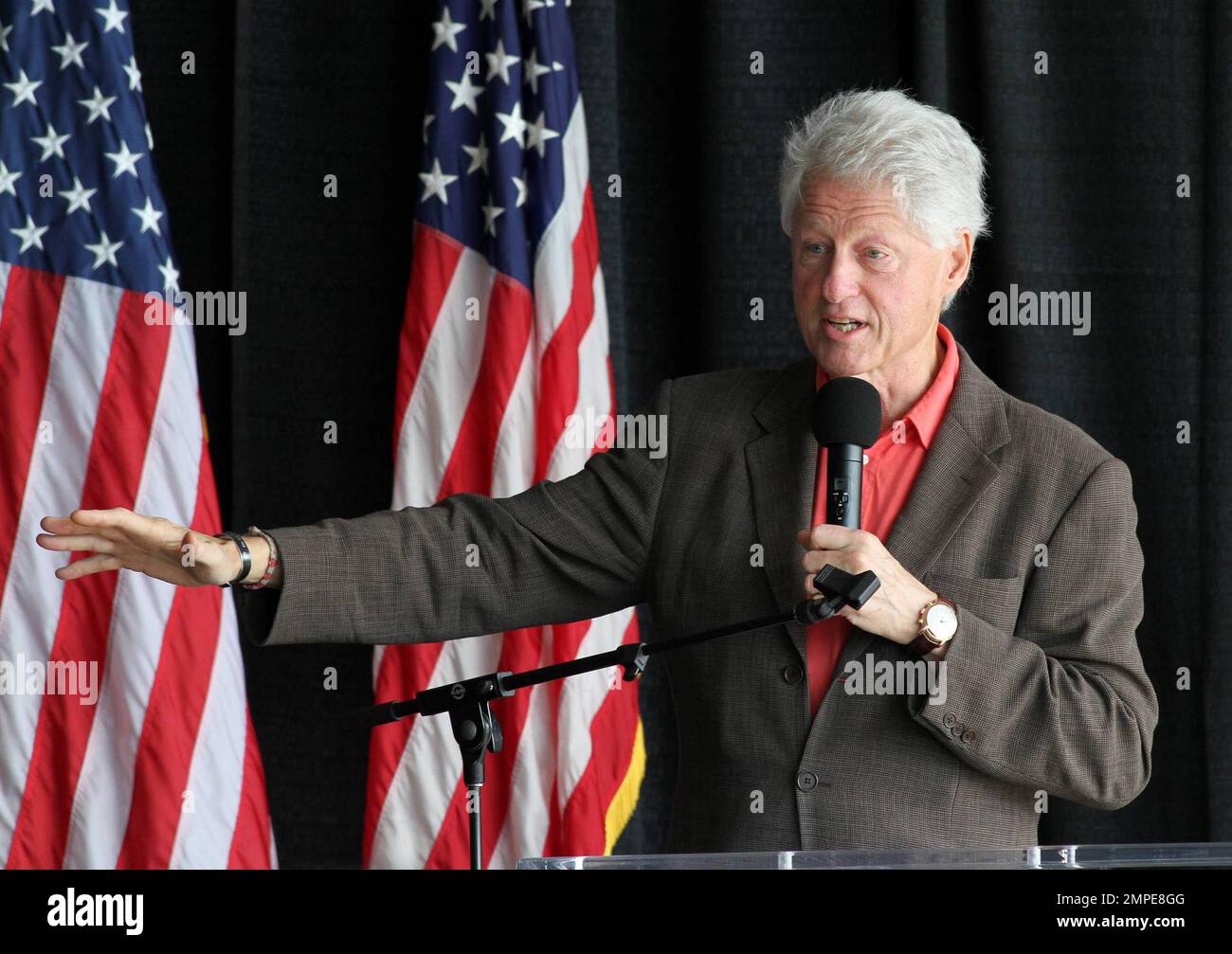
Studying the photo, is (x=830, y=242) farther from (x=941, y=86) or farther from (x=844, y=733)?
(x=941, y=86)

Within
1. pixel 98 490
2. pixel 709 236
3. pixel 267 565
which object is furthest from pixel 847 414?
pixel 98 490

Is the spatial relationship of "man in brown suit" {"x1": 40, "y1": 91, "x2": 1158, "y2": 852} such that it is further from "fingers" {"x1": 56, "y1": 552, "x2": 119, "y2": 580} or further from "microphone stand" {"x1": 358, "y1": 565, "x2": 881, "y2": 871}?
"microphone stand" {"x1": 358, "y1": 565, "x2": 881, "y2": 871}

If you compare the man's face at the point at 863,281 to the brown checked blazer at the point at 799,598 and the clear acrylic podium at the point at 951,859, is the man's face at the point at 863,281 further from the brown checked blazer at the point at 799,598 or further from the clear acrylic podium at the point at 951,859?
the clear acrylic podium at the point at 951,859

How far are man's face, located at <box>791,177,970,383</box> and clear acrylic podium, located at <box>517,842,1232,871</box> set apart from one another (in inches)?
33.9

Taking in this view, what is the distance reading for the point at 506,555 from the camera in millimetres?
2055

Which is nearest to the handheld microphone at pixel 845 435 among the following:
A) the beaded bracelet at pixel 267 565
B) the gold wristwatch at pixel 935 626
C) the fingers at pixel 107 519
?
the gold wristwatch at pixel 935 626

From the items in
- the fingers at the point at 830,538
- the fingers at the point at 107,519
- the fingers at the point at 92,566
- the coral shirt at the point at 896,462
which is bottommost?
the fingers at the point at 92,566

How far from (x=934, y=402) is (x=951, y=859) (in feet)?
3.00

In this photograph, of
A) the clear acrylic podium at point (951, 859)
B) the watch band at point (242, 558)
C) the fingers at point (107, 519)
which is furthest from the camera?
the watch band at point (242, 558)

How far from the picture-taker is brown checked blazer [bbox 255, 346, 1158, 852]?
5.79ft

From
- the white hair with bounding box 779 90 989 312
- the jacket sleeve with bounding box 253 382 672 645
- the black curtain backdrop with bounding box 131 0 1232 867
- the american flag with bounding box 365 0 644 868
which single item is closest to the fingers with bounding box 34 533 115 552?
the jacket sleeve with bounding box 253 382 672 645

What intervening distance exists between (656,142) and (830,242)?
1705 mm

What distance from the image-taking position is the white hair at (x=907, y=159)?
1919 millimetres
